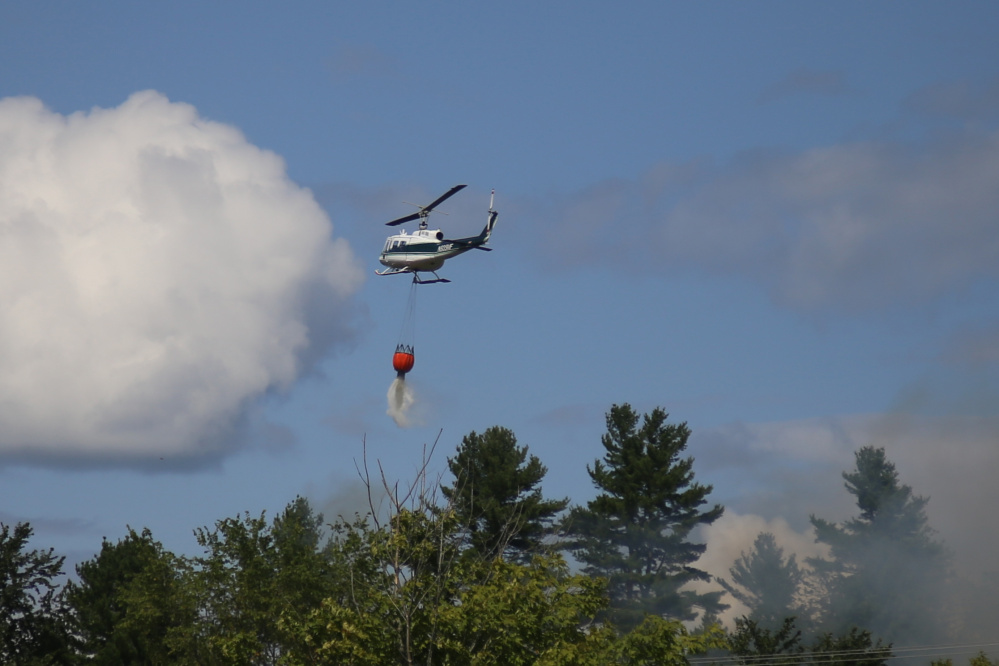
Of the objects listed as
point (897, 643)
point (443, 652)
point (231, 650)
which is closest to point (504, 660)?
point (443, 652)

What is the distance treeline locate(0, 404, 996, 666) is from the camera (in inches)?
1111

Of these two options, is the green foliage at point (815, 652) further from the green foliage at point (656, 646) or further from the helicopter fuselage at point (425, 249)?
the green foliage at point (656, 646)

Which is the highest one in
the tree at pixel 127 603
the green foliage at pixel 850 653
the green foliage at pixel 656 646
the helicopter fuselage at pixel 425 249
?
the helicopter fuselage at pixel 425 249

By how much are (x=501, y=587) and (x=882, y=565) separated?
70.1 meters

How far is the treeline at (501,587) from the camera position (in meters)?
28.2

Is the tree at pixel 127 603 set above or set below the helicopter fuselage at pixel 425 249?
below

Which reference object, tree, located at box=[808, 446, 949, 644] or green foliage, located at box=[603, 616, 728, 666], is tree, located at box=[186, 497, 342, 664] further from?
tree, located at box=[808, 446, 949, 644]

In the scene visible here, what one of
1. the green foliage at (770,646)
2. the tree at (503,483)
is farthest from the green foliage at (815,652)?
the tree at (503,483)

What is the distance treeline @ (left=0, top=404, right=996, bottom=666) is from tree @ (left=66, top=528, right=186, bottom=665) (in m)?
0.13

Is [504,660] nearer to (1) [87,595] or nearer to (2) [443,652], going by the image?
(2) [443,652]

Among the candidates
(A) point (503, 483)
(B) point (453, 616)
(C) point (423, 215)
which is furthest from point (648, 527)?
(B) point (453, 616)

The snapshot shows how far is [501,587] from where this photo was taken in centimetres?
3128

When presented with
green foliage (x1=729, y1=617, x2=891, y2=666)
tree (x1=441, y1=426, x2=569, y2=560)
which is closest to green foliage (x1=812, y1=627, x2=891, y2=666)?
green foliage (x1=729, y1=617, x2=891, y2=666)

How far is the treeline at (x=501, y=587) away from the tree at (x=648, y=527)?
130 millimetres
